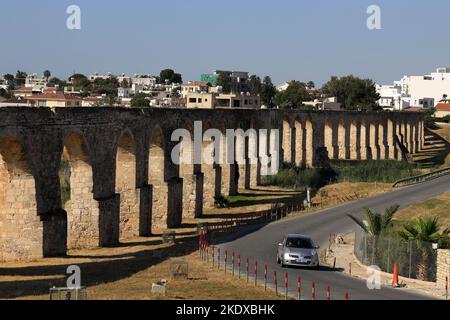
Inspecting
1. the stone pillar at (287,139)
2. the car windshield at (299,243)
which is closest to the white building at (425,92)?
the stone pillar at (287,139)

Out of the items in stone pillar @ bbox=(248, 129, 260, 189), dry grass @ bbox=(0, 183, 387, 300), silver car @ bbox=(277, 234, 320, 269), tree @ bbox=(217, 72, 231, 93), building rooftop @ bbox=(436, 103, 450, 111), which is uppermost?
tree @ bbox=(217, 72, 231, 93)

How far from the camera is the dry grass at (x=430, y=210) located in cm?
3838

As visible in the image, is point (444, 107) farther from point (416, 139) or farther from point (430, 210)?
point (430, 210)

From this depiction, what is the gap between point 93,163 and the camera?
104ft

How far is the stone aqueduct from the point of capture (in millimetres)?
27219

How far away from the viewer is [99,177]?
32.3 m

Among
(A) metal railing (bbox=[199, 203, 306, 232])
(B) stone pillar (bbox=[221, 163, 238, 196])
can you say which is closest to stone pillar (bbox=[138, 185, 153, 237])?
(A) metal railing (bbox=[199, 203, 306, 232])

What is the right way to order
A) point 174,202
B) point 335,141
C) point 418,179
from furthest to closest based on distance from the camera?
point 335,141, point 418,179, point 174,202

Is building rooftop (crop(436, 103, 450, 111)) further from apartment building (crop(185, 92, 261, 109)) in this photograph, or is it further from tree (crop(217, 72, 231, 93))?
apartment building (crop(185, 92, 261, 109))

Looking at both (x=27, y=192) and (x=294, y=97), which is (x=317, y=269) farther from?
(x=294, y=97)

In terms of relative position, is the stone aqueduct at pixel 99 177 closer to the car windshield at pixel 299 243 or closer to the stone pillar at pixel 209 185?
the stone pillar at pixel 209 185

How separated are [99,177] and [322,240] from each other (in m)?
8.71

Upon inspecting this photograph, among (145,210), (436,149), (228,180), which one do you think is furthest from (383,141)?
(145,210)

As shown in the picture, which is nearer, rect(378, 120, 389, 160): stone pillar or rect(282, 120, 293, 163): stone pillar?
rect(282, 120, 293, 163): stone pillar
